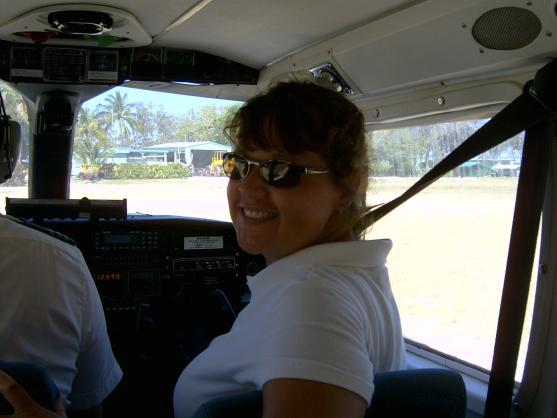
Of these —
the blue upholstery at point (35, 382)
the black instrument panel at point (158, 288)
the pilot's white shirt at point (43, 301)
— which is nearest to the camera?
the blue upholstery at point (35, 382)

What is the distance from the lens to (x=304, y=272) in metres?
1.01

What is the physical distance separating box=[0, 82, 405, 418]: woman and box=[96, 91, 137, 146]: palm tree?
5.69 feet

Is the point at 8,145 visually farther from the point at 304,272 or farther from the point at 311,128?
the point at 304,272

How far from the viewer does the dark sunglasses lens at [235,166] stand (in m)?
1.25

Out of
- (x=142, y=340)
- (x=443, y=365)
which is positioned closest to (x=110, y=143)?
(x=142, y=340)

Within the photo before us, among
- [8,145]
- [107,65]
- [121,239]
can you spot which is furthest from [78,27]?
[121,239]

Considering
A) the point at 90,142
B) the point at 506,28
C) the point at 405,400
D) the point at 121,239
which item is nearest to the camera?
the point at 405,400

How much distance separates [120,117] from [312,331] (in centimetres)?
241

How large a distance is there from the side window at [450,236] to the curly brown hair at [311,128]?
0.75 m

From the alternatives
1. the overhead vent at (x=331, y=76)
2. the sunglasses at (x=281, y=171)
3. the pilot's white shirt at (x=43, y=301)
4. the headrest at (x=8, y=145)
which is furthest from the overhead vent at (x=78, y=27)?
the sunglasses at (x=281, y=171)

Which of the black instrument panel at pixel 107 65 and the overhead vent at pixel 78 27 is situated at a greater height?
the overhead vent at pixel 78 27

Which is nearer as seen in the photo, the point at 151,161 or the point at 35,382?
the point at 35,382

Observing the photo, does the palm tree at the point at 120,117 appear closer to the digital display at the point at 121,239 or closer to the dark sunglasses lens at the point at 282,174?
the digital display at the point at 121,239

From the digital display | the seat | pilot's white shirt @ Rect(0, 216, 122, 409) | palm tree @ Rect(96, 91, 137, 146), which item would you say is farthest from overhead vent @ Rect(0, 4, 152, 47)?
the seat
